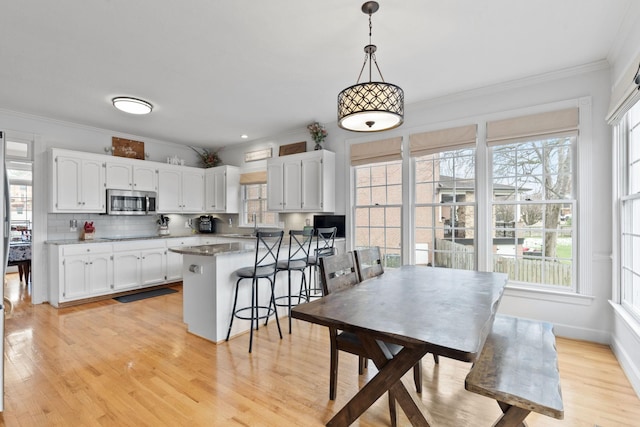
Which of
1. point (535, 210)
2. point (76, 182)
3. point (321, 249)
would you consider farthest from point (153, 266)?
point (535, 210)

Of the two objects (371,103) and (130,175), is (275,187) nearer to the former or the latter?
(130,175)

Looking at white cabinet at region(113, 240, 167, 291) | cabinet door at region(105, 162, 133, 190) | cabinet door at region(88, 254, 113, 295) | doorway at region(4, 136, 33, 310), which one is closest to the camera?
doorway at region(4, 136, 33, 310)

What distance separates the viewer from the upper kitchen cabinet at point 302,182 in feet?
15.0

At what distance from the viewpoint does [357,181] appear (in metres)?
4.62

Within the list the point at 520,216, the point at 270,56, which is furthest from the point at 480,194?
the point at 270,56

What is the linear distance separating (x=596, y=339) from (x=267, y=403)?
312cm

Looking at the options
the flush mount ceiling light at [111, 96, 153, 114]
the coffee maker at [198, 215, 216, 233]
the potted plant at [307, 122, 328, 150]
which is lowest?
the coffee maker at [198, 215, 216, 233]

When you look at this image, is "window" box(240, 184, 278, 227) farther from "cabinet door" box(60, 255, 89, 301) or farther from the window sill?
the window sill

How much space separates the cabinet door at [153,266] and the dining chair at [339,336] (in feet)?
13.2

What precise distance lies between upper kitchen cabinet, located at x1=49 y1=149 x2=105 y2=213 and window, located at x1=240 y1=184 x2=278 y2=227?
227cm

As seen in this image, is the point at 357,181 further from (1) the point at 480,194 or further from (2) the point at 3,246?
(2) the point at 3,246

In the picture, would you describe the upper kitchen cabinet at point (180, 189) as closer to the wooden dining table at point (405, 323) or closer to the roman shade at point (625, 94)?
the wooden dining table at point (405, 323)

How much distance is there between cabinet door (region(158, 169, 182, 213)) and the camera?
5.47 metres

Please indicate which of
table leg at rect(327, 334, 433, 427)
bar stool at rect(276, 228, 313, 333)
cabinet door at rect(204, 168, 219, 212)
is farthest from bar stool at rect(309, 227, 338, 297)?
cabinet door at rect(204, 168, 219, 212)
